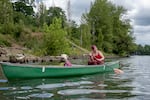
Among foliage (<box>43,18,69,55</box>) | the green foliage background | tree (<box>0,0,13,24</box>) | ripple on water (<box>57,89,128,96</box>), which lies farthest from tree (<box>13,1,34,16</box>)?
ripple on water (<box>57,89,128,96</box>)

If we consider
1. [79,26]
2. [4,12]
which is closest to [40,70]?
[4,12]

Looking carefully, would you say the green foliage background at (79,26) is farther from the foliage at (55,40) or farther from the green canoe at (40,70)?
the green canoe at (40,70)

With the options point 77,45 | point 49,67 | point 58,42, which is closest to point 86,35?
point 77,45

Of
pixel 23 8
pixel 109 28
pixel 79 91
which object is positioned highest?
pixel 23 8

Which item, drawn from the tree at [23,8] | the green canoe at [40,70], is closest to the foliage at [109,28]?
the tree at [23,8]

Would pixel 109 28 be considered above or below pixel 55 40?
above

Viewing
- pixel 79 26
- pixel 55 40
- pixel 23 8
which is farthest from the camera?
pixel 23 8

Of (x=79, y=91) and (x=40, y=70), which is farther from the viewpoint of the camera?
(x=40, y=70)

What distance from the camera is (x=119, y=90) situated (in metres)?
14.3

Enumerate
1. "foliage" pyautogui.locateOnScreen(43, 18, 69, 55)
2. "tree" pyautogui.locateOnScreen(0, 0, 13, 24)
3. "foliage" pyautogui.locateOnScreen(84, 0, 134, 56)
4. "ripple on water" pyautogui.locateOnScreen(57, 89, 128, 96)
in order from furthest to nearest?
"foliage" pyautogui.locateOnScreen(84, 0, 134, 56) < "tree" pyautogui.locateOnScreen(0, 0, 13, 24) < "foliage" pyautogui.locateOnScreen(43, 18, 69, 55) < "ripple on water" pyautogui.locateOnScreen(57, 89, 128, 96)

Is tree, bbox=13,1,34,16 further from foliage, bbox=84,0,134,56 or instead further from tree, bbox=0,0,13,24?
tree, bbox=0,0,13,24

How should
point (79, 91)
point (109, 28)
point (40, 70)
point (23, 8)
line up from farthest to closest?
1. point (23, 8)
2. point (109, 28)
3. point (40, 70)
4. point (79, 91)

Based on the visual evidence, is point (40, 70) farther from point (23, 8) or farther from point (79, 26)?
point (23, 8)

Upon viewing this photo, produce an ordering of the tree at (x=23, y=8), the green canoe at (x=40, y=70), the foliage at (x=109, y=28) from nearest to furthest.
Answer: the green canoe at (x=40, y=70)
the foliage at (x=109, y=28)
the tree at (x=23, y=8)
